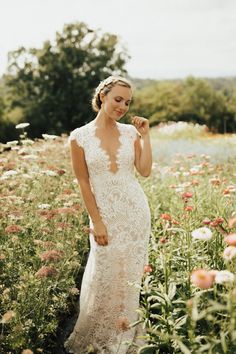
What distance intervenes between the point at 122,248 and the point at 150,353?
2.36ft

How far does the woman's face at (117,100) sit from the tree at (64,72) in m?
29.8

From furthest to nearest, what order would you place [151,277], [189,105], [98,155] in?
[189,105] → [151,277] → [98,155]

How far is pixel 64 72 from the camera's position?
33250 millimetres

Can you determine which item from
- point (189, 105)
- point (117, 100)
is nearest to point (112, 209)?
point (117, 100)

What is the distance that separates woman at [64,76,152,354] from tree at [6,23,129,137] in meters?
29.7

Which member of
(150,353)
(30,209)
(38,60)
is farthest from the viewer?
(38,60)

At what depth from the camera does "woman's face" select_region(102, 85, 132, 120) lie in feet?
9.97

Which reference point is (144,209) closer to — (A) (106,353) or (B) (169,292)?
(B) (169,292)

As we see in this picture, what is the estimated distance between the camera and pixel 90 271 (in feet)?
11.2

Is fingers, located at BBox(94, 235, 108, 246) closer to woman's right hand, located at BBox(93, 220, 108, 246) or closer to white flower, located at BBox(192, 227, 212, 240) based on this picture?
woman's right hand, located at BBox(93, 220, 108, 246)

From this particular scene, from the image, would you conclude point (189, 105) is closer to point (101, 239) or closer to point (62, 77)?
point (62, 77)

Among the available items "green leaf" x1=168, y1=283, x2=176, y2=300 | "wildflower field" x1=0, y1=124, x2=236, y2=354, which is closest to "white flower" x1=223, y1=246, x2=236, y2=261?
"wildflower field" x1=0, y1=124, x2=236, y2=354

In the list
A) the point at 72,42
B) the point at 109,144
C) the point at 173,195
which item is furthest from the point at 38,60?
the point at 109,144

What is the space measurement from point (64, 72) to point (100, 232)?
31.2 meters
